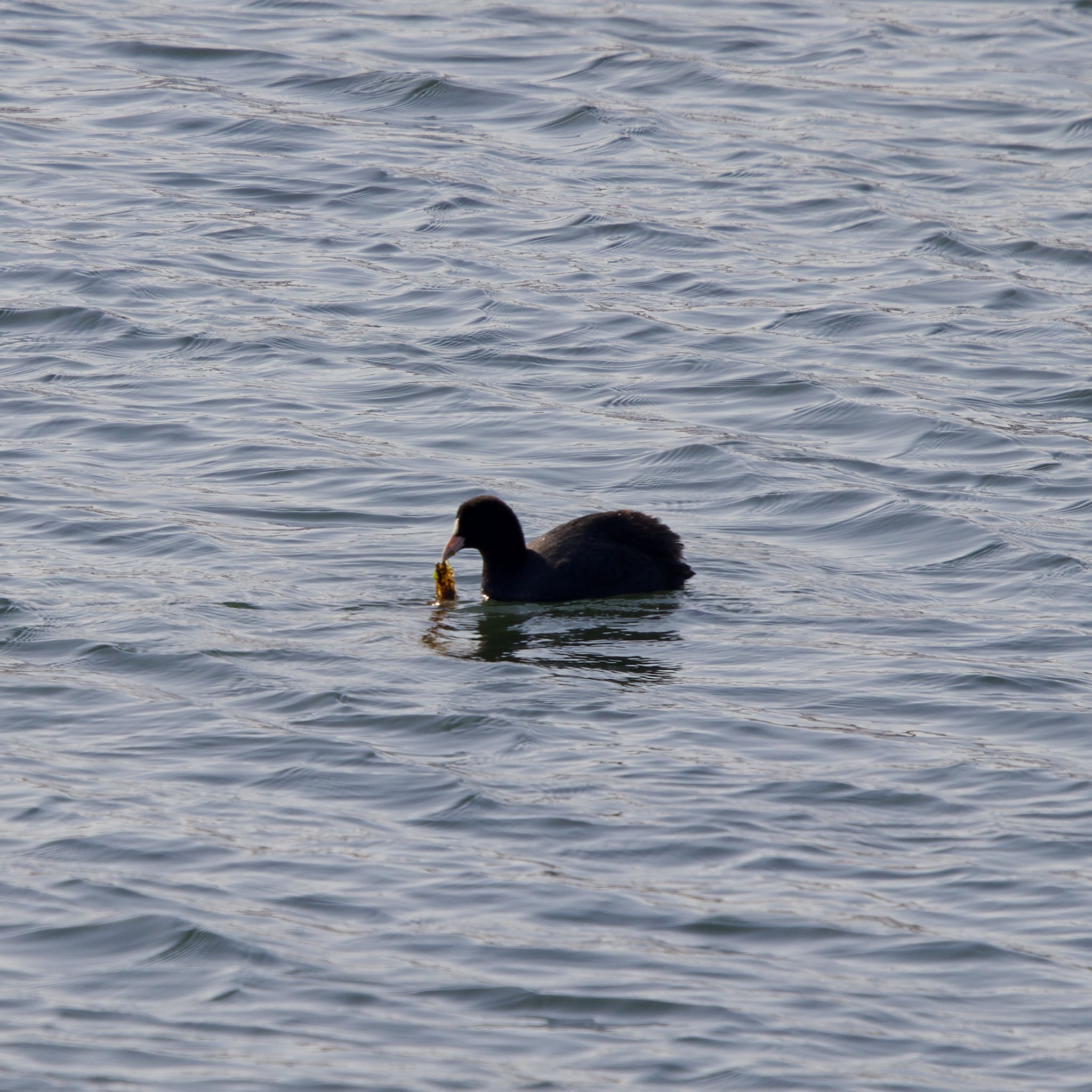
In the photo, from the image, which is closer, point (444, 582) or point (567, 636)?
point (567, 636)

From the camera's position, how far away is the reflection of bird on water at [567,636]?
10539 mm

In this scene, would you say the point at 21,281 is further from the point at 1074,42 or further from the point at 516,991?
the point at 1074,42

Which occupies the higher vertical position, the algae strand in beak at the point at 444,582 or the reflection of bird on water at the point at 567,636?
the algae strand in beak at the point at 444,582

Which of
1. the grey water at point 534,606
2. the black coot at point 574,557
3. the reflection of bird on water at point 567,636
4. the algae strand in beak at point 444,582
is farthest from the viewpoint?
the algae strand in beak at point 444,582

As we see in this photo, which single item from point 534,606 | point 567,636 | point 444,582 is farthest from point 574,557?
point 444,582

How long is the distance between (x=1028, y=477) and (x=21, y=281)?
898cm

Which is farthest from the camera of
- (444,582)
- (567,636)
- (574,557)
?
(444,582)


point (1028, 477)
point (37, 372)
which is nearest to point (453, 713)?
point (1028, 477)

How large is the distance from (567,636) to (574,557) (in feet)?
1.92

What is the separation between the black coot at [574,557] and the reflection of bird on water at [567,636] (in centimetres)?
11

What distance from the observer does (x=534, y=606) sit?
38.0ft

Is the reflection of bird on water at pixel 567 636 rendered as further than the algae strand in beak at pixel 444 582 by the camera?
No

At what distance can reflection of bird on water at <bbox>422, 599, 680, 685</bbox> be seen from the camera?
34.6 ft

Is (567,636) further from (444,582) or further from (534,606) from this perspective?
(444,582)
